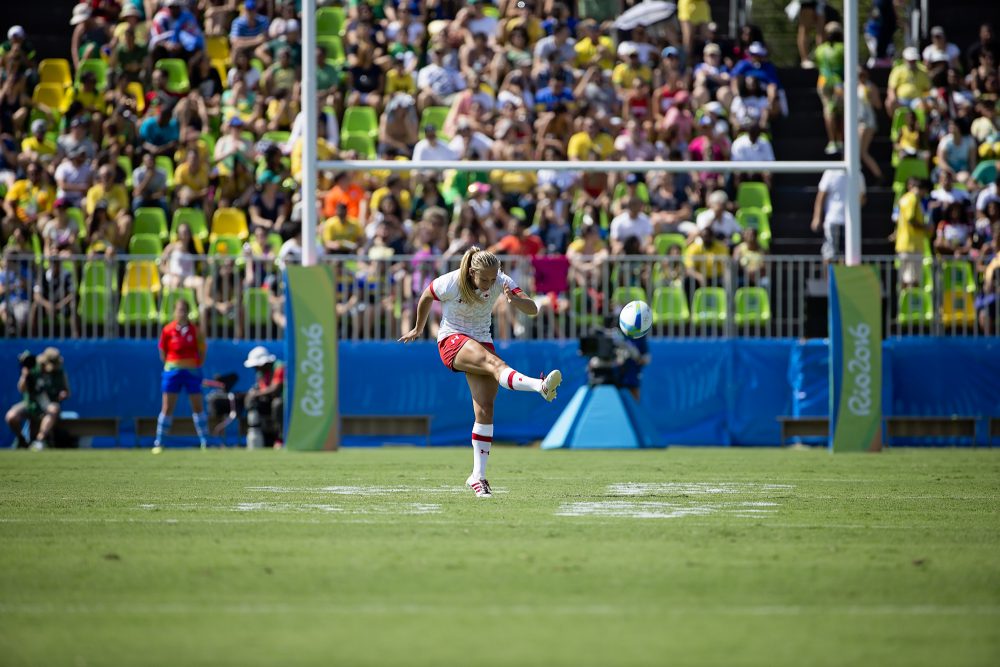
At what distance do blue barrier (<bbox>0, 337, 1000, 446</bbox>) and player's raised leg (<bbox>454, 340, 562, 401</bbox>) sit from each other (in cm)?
975

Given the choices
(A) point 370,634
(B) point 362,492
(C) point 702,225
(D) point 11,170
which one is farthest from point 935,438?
(A) point 370,634

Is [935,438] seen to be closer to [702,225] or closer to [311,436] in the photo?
[702,225]

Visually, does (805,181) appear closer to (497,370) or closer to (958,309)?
(958,309)

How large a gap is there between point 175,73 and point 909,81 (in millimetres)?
12321

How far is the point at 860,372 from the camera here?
65.6 ft

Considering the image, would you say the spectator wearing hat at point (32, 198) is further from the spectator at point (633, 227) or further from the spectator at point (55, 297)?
the spectator at point (633, 227)

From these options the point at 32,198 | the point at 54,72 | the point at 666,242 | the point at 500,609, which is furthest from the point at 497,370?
the point at 54,72

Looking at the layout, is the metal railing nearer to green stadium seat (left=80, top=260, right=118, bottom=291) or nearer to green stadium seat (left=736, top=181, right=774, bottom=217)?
green stadium seat (left=80, top=260, right=118, bottom=291)

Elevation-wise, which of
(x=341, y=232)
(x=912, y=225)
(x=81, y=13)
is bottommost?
(x=341, y=232)

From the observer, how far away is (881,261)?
22.0m

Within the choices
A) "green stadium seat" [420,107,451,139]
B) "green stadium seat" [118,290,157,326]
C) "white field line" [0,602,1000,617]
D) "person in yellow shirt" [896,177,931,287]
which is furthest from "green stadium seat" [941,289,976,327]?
"white field line" [0,602,1000,617]

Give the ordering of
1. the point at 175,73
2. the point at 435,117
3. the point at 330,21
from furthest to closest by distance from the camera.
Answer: the point at 330,21, the point at 175,73, the point at 435,117

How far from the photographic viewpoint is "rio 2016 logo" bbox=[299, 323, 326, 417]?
19625mm

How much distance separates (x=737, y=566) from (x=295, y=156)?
17.1 metres
